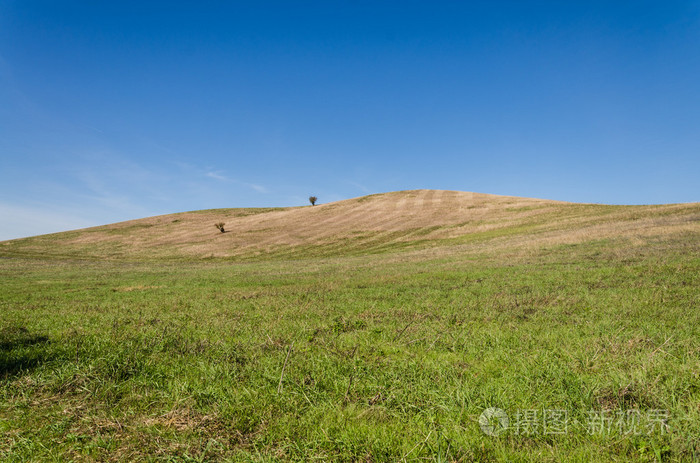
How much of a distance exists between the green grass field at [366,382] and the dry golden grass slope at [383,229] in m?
25.2

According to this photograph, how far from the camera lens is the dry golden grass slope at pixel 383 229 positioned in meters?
38.6

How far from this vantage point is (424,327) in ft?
30.0

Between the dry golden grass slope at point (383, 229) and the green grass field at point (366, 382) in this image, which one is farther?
the dry golden grass slope at point (383, 229)

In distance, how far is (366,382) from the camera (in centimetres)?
577

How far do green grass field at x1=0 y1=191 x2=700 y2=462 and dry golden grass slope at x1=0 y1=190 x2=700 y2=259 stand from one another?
25.2 meters

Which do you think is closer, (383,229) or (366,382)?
(366,382)

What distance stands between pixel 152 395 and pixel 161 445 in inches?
63.3

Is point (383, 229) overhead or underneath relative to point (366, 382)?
overhead

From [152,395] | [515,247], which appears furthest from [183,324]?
[515,247]

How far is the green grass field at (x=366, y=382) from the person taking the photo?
4102mm

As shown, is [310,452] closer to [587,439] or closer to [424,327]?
[587,439]

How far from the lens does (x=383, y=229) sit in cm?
6431

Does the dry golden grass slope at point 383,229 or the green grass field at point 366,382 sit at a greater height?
the dry golden grass slope at point 383,229

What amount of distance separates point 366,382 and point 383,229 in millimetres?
58920
